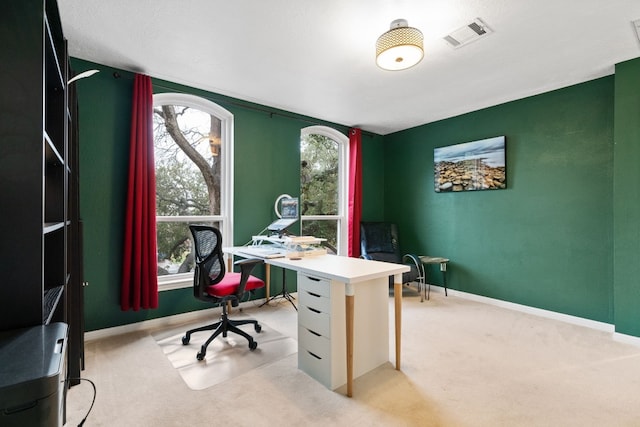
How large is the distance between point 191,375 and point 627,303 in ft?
→ 12.2

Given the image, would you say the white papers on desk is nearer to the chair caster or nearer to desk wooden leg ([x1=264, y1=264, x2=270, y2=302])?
desk wooden leg ([x1=264, y1=264, x2=270, y2=302])

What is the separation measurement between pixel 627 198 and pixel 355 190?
9.78 feet

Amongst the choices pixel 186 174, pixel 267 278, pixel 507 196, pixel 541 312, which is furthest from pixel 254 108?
pixel 541 312

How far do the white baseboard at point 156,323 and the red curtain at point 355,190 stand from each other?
75.2 inches

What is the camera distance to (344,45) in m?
2.51

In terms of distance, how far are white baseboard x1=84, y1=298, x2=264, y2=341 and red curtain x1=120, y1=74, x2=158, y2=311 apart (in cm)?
23

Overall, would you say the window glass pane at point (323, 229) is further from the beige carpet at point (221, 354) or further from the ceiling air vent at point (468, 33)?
the ceiling air vent at point (468, 33)

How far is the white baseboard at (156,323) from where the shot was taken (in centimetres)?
281

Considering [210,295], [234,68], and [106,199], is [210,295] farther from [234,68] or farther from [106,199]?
[234,68]

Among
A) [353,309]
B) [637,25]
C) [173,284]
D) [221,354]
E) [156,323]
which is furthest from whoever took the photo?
[173,284]

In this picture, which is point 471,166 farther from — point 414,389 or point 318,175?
point 414,389

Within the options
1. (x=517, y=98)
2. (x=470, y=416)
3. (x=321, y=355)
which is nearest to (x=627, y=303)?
(x=470, y=416)

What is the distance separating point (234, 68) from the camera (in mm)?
2936

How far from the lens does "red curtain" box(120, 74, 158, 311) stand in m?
2.88
